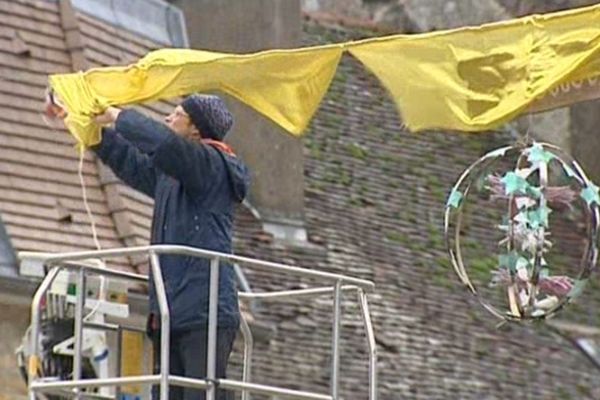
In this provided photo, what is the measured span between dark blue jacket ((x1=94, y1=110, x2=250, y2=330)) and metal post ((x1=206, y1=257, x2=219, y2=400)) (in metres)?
0.12

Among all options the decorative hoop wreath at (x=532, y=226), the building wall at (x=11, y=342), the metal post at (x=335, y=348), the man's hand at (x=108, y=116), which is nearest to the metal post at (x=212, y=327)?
the metal post at (x=335, y=348)

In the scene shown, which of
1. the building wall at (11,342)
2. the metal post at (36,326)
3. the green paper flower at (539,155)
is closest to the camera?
the metal post at (36,326)

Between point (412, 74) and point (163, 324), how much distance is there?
1779 mm

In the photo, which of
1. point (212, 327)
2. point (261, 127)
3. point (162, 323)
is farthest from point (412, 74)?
point (261, 127)

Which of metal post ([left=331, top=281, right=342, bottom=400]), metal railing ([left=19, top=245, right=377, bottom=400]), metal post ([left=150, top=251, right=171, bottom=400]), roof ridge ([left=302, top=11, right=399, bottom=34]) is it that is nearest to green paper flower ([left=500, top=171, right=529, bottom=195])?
metal railing ([left=19, top=245, right=377, bottom=400])

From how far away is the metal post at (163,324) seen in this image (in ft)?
47.5

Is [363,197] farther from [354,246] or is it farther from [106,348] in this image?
[106,348]

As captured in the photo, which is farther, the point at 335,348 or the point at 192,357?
the point at 335,348

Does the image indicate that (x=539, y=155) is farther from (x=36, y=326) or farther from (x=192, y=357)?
(x=36, y=326)

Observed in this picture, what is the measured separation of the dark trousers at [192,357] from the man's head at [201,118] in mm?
928

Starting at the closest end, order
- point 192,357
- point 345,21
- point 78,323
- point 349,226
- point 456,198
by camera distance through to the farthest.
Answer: point 192,357 < point 78,323 < point 456,198 < point 349,226 < point 345,21

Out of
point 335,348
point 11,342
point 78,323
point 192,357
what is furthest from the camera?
point 11,342

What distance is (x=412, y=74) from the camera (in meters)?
15.4

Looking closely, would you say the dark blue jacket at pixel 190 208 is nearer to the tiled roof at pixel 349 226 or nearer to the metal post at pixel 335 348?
the metal post at pixel 335 348
